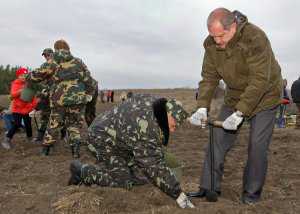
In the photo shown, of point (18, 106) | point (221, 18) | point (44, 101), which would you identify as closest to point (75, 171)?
point (221, 18)

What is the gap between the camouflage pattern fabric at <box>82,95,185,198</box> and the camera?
448 centimetres

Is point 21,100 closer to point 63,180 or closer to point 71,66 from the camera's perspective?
point 71,66

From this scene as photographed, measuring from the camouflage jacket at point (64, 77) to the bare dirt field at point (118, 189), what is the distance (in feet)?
3.30

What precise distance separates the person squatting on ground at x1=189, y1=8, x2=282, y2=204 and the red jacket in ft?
16.6

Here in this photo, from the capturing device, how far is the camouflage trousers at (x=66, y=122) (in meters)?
7.92

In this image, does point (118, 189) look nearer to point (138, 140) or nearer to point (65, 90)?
point (138, 140)

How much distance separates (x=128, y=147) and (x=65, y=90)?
10.4 feet

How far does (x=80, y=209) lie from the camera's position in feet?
14.5

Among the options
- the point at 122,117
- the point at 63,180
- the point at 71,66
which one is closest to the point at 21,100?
the point at 71,66

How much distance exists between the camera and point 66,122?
8.02 m

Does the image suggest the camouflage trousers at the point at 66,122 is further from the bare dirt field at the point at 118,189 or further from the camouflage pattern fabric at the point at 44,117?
the camouflage pattern fabric at the point at 44,117

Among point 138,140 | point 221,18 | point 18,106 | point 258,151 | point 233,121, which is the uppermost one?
point 221,18

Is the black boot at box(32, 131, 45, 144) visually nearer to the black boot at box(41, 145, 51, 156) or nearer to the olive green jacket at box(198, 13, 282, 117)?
the black boot at box(41, 145, 51, 156)

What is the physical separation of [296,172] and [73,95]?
12.0 ft
